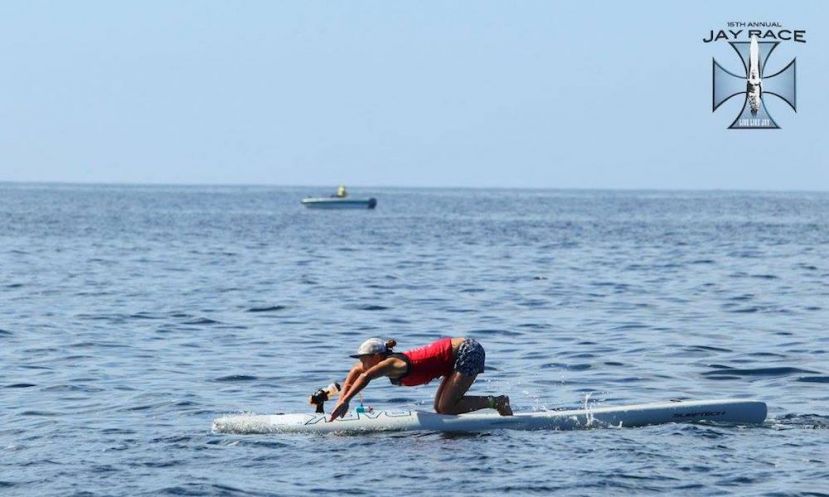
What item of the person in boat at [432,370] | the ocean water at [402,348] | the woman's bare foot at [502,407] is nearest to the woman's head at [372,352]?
the person in boat at [432,370]

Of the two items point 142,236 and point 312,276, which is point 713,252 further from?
point 142,236

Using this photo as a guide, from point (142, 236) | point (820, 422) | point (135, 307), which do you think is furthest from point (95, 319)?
point (142, 236)

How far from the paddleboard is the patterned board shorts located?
68 centimetres

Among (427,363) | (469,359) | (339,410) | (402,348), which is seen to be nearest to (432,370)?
(427,363)

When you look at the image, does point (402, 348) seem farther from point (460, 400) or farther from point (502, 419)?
point (502, 419)

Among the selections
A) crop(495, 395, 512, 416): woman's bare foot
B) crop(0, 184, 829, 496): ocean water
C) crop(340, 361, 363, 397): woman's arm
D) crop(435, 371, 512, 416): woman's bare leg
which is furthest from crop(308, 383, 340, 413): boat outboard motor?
crop(495, 395, 512, 416): woman's bare foot

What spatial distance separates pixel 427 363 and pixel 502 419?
134 centimetres

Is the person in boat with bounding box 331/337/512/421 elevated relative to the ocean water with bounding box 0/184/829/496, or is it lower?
elevated

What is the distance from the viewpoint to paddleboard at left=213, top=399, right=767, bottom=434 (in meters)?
19.0

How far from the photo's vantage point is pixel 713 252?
223 feet

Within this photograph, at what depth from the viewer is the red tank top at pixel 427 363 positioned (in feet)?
Answer: 61.6

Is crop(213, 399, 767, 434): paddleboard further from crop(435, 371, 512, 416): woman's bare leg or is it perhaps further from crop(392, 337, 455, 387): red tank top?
crop(392, 337, 455, 387): red tank top

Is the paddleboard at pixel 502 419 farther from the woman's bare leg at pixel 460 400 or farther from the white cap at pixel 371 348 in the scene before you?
the white cap at pixel 371 348

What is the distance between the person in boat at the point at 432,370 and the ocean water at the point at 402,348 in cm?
60
